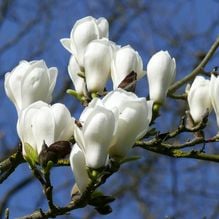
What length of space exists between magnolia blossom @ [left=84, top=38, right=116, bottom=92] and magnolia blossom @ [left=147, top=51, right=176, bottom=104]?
0.08m

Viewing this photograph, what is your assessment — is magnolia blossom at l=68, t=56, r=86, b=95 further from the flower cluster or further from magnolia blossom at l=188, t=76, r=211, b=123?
magnolia blossom at l=188, t=76, r=211, b=123

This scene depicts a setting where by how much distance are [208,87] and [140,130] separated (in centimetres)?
30

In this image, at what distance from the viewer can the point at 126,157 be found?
1394 millimetres

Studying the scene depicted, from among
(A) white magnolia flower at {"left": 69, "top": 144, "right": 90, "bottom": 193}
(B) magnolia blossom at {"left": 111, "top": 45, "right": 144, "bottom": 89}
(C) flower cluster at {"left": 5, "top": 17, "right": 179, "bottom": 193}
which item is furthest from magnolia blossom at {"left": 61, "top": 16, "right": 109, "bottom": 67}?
(A) white magnolia flower at {"left": 69, "top": 144, "right": 90, "bottom": 193}

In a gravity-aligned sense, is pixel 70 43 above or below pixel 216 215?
above

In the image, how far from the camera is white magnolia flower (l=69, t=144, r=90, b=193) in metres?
1.40

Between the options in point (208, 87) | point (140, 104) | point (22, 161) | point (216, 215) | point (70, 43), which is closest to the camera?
point (140, 104)

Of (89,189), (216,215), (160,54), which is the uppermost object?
(160,54)

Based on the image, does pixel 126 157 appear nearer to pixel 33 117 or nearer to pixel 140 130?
pixel 140 130

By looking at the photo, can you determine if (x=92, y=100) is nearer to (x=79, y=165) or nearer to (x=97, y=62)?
(x=79, y=165)

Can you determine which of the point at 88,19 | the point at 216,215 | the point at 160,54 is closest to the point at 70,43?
the point at 88,19

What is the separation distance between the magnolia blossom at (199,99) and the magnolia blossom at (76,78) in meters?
0.21

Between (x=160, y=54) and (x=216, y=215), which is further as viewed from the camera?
(x=216, y=215)

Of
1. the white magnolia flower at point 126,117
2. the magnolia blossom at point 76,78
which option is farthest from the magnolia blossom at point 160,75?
the white magnolia flower at point 126,117
